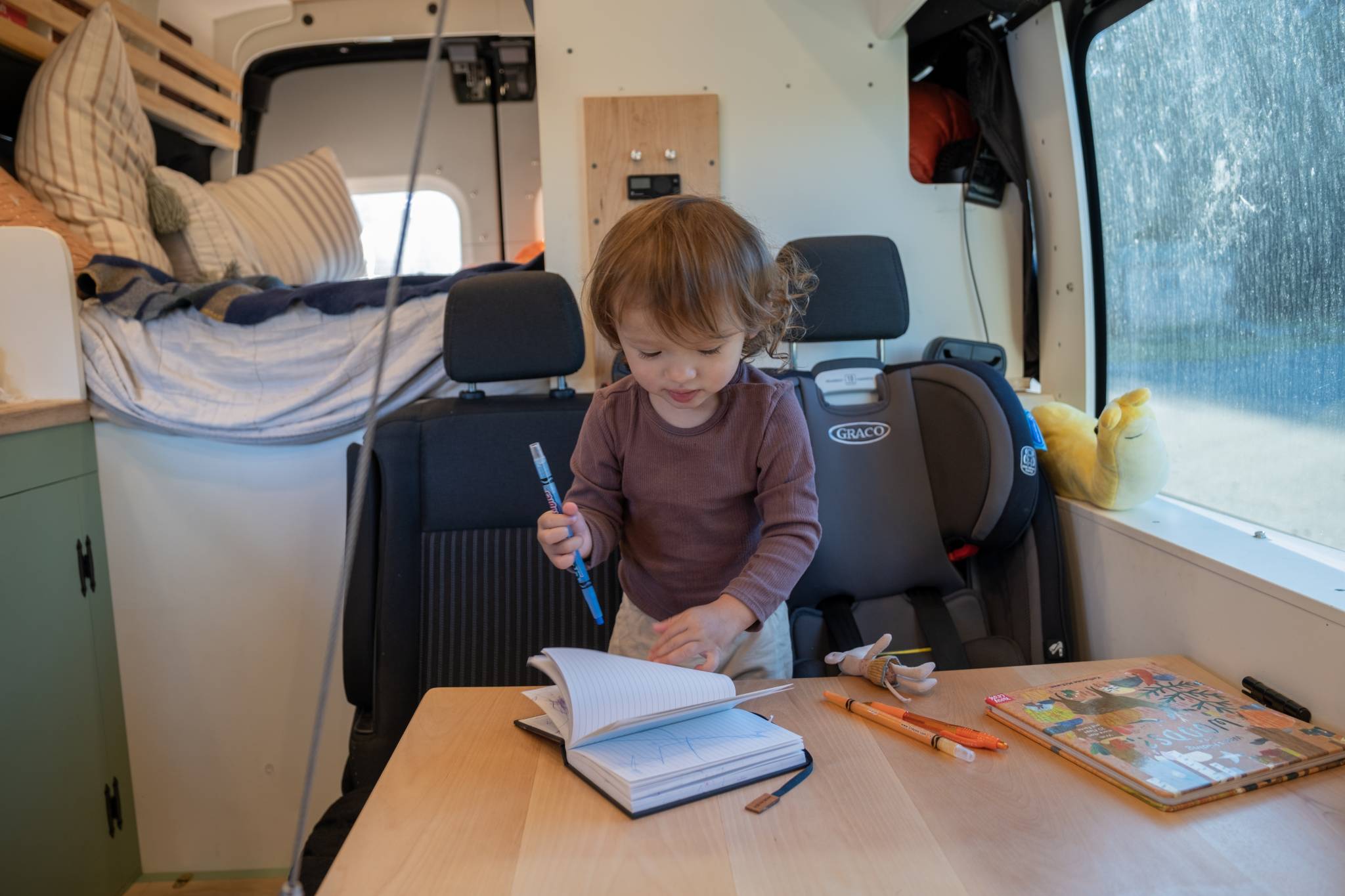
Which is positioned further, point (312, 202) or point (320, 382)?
point (312, 202)

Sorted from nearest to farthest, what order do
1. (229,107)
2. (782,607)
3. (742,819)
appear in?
(742,819) < (782,607) < (229,107)

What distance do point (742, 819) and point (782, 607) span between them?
0.70m

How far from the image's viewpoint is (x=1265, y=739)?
1024 millimetres

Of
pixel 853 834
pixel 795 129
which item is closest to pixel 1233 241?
pixel 795 129

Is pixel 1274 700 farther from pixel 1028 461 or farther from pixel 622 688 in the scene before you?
pixel 622 688

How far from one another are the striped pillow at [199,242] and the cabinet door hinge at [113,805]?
1.23 m

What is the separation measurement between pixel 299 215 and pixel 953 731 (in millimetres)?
2595

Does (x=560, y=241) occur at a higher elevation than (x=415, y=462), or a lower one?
higher

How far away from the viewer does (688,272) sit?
1140mm

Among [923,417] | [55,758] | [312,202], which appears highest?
[312,202]

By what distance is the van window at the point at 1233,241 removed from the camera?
56.5 inches

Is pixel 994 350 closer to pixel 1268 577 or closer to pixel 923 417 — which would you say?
pixel 923 417

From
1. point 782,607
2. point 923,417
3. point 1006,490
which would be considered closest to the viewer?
point 782,607

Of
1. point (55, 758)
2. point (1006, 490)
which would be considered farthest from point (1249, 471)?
point (55, 758)
